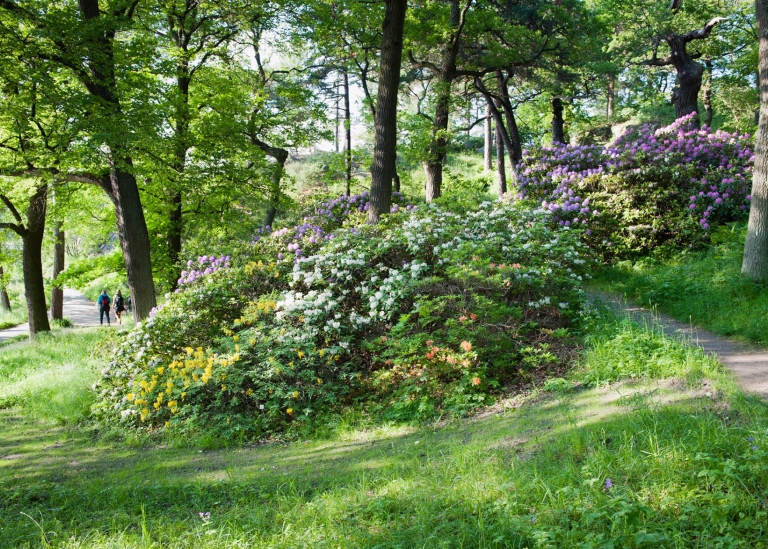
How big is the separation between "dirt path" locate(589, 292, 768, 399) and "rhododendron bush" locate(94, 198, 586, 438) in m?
1.15

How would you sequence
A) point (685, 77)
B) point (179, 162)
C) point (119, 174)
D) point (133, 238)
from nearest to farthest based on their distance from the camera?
point (119, 174) < point (133, 238) < point (179, 162) < point (685, 77)

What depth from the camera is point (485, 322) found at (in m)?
6.26

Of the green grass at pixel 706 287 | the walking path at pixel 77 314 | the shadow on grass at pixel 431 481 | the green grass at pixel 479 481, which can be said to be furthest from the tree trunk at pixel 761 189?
the walking path at pixel 77 314

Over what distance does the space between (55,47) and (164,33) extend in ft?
21.6

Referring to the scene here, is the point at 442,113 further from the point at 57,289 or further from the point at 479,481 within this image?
the point at 57,289

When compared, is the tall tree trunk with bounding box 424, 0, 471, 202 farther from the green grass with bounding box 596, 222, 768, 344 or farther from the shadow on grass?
the shadow on grass

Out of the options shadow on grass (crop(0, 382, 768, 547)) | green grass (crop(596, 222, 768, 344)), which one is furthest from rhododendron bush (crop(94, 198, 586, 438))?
green grass (crop(596, 222, 768, 344))

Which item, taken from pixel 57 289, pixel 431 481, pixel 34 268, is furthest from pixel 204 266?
pixel 57 289

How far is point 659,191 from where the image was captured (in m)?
11.0

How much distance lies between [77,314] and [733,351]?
1152 inches

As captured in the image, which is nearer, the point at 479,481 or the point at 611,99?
the point at 479,481

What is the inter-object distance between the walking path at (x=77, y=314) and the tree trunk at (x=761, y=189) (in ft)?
67.8

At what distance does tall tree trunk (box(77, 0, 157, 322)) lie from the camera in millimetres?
8883

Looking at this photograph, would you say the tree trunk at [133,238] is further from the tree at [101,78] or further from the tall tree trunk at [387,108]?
the tall tree trunk at [387,108]
